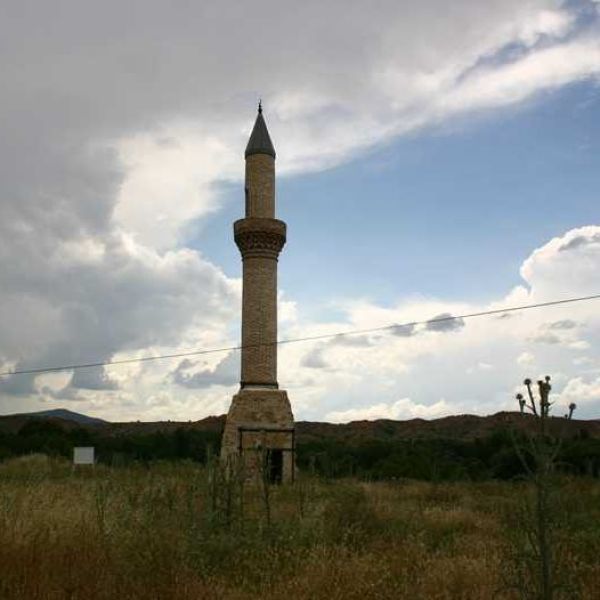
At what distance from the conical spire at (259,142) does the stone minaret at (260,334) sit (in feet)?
0.12

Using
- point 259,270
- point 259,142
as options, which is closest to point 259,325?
point 259,270

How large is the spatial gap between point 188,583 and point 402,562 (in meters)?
2.95

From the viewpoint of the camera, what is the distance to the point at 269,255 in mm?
24359

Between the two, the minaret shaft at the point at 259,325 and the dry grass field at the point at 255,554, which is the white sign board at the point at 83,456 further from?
the dry grass field at the point at 255,554

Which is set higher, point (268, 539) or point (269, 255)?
point (269, 255)

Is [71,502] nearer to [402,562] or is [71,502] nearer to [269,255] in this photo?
[402,562]

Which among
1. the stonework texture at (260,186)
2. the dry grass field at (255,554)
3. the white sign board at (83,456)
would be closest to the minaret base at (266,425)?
the white sign board at (83,456)

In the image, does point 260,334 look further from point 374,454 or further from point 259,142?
point 374,454

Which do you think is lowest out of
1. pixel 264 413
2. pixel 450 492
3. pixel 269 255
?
pixel 450 492

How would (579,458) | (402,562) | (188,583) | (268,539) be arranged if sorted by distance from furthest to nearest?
(579,458), (268,539), (402,562), (188,583)

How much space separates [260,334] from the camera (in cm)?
2375

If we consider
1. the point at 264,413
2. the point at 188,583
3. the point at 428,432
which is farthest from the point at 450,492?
the point at 428,432

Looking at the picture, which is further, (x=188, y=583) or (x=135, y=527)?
(x=135, y=527)

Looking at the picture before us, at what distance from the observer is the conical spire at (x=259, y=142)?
982 inches
